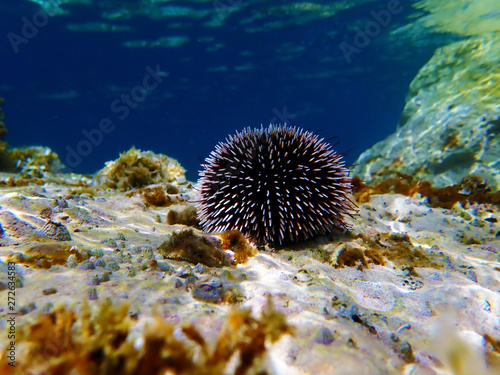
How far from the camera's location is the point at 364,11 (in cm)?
2450

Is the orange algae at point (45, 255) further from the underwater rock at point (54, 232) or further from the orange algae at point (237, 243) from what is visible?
the orange algae at point (237, 243)

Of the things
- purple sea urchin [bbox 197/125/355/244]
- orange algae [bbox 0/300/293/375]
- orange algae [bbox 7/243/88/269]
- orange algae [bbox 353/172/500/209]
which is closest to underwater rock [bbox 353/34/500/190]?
orange algae [bbox 353/172/500/209]

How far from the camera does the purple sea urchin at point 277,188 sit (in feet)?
11.7

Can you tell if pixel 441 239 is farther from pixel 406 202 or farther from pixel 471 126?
pixel 471 126

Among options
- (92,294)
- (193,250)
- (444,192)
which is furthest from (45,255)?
(444,192)

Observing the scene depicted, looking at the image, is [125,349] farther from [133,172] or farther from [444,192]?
[444,192]

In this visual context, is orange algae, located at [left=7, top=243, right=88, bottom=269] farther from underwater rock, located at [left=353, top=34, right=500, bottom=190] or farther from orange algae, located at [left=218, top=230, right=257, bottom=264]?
underwater rock, located at [left=353, top=34, right=500, bottom=190]

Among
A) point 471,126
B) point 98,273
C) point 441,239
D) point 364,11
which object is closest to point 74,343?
point 98,273

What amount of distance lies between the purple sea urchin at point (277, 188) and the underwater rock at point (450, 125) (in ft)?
19.9

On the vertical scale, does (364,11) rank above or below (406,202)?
above

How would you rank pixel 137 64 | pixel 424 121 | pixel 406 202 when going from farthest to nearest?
pixel 137 64 → pixel 424 121 → pixel 406 202

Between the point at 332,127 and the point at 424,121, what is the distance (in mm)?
73815

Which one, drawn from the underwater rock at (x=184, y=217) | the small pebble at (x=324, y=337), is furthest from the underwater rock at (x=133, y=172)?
the small pebble at (x=324, y=337)

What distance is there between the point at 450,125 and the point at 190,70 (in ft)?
110
